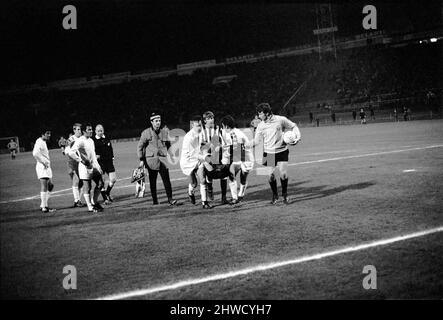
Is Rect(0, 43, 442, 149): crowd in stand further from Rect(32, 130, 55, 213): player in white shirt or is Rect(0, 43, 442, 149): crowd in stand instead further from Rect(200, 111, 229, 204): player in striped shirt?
Rect(32, 130, 55, 213): player in white shirt

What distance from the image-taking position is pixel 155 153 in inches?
376

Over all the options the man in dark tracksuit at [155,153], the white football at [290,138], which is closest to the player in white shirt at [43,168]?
the man in dark tracksuit at [155,153]

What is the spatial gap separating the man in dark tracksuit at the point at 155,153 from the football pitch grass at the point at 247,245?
0.62 meters

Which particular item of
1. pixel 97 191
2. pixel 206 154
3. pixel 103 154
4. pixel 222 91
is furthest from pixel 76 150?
pixel 222 91

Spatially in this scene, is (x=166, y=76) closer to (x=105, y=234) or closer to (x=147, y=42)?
(x=147, y=42)

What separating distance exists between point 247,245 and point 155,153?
457 centimetres

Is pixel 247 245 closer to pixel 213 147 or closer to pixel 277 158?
pixel 277 158

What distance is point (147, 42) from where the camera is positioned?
57.2 metres

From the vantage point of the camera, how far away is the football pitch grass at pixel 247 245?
429 cm

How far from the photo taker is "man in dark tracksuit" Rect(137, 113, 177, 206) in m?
9.51

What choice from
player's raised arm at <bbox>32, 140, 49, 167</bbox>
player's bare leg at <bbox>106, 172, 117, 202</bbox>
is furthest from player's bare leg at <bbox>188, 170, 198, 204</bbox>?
player's raised arm at <bbox>32, 140, 49, 167</bbox>

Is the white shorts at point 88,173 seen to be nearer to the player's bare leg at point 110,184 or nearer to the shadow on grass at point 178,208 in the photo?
the shadow on grass at point 178,208

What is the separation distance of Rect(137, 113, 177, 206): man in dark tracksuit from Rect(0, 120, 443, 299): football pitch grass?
0.62 m

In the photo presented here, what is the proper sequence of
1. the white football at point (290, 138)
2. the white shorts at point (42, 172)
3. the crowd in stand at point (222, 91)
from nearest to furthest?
1. the white football at point (290, 138)
2. the white shorts at point (42, 172)
3. the crowd in stand at point (222, 91)
